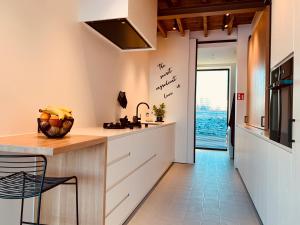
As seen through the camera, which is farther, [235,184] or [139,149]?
[235,184]

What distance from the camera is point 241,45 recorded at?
4.86 metres

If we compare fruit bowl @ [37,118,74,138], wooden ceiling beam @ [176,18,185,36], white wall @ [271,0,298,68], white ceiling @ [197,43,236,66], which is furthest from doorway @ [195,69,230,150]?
fruit bowl @ [37,118,74,138]

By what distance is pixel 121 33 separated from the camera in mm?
2844

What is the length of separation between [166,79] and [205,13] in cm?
170

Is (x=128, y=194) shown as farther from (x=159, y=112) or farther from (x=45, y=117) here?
(x=159, y=112)

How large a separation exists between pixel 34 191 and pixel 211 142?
6.57 metres

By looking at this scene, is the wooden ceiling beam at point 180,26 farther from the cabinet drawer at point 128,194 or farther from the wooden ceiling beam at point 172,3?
the cabinet drawer at point 128,194

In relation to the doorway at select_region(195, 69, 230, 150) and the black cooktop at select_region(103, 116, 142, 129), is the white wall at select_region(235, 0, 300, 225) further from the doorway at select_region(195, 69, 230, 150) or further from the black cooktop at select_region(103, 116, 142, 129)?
the doorway at select_region(195, 69, 230, 150)

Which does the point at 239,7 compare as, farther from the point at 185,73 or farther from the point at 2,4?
the point at 2,4

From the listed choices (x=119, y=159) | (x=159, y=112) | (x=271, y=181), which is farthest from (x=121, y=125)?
(x=159, y=112)

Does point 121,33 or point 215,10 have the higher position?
point 215,10

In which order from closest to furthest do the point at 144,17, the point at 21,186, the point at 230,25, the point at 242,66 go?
the point at 21,186, the point at 144,17, the point at 230,25, the point at 242,66

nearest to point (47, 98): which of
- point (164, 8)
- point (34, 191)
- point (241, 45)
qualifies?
point (34, 191)

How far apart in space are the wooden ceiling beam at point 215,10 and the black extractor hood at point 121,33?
1.11 m
